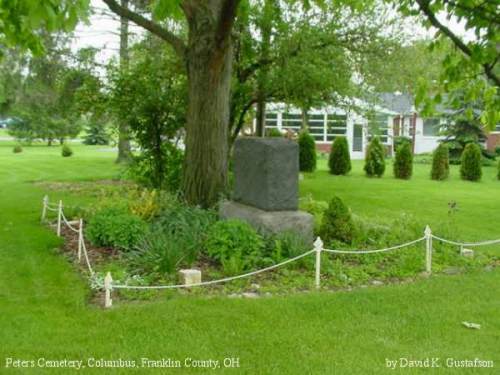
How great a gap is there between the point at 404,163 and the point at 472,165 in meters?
2.66

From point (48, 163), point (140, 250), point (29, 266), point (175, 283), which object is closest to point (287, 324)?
point (175, 283)

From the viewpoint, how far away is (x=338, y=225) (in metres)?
8.75

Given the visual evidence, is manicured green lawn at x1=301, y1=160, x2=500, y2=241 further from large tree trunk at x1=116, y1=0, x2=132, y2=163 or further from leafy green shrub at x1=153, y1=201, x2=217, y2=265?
→ large tree trunk at x1=116, y1=0, x2=132, y2=163

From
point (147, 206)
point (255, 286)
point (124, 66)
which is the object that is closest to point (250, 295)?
point (255, 286)

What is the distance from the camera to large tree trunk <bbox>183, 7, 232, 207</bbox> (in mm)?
9953

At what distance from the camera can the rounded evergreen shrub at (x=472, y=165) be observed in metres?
22.0

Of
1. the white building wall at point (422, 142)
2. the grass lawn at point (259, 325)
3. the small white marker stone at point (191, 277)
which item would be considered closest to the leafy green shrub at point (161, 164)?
the grass lawn at point (259, 325)

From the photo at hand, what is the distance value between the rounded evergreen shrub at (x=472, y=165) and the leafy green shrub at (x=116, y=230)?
16903 mm

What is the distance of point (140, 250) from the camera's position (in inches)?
296

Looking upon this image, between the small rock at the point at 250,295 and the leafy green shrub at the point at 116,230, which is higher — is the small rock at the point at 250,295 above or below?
below

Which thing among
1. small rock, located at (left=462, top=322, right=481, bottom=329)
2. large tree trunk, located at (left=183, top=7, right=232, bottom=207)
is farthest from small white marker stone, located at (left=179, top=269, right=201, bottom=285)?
large tree trunk, located at (left=183, top=7, right=232, bottom=207)

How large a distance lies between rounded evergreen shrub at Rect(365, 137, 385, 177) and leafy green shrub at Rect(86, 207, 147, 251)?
1515 cm

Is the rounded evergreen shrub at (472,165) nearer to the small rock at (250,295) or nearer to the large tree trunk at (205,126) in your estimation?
the large tree trunk at (205,126)

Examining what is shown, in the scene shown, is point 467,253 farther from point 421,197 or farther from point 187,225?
point 421,197
